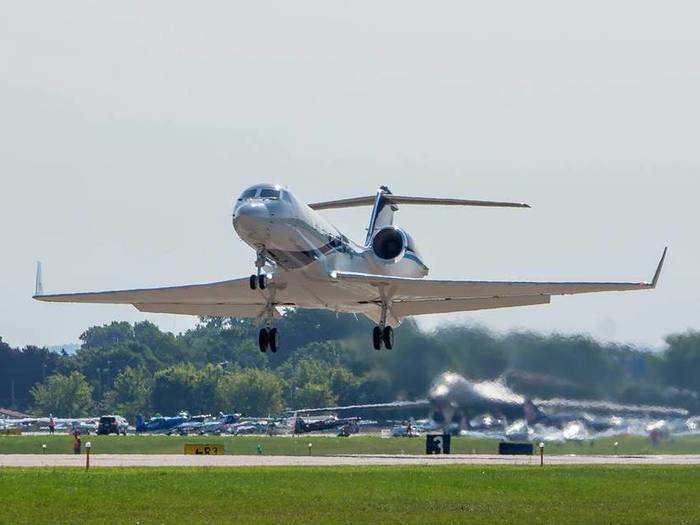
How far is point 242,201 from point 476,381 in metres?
20.8

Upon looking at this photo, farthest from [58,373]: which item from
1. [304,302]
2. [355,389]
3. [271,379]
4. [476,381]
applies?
[304,302]

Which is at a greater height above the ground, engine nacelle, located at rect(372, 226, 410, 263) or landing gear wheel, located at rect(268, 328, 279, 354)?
engine nacelle, located at rect(372, 226, 410, 263)

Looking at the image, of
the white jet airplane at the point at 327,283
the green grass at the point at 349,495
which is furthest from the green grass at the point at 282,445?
the white jet airplane at the point at 327,283

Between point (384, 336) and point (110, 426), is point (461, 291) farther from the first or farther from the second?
point (110, 426)

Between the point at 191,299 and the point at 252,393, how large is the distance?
54985 millimetres

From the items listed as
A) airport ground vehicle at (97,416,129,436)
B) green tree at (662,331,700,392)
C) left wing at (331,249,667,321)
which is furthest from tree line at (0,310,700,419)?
airport ground vehicle at (97,416,129,436)

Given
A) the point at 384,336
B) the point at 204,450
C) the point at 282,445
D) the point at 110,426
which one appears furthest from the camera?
the point at 110,426

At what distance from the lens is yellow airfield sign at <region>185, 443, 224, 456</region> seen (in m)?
64.7

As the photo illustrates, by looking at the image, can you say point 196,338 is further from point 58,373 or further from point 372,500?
point 372,500

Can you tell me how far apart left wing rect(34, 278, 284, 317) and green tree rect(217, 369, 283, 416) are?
50.7 meters

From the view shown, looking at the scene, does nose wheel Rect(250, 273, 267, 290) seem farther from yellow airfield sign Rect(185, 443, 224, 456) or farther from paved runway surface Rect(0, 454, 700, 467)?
yellow airfield sign Rect(185, 443, 224, 456)

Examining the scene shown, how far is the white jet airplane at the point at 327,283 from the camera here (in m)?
39.2

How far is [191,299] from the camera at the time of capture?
45844mm

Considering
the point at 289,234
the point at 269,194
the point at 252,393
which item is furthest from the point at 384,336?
the point at 252,393
